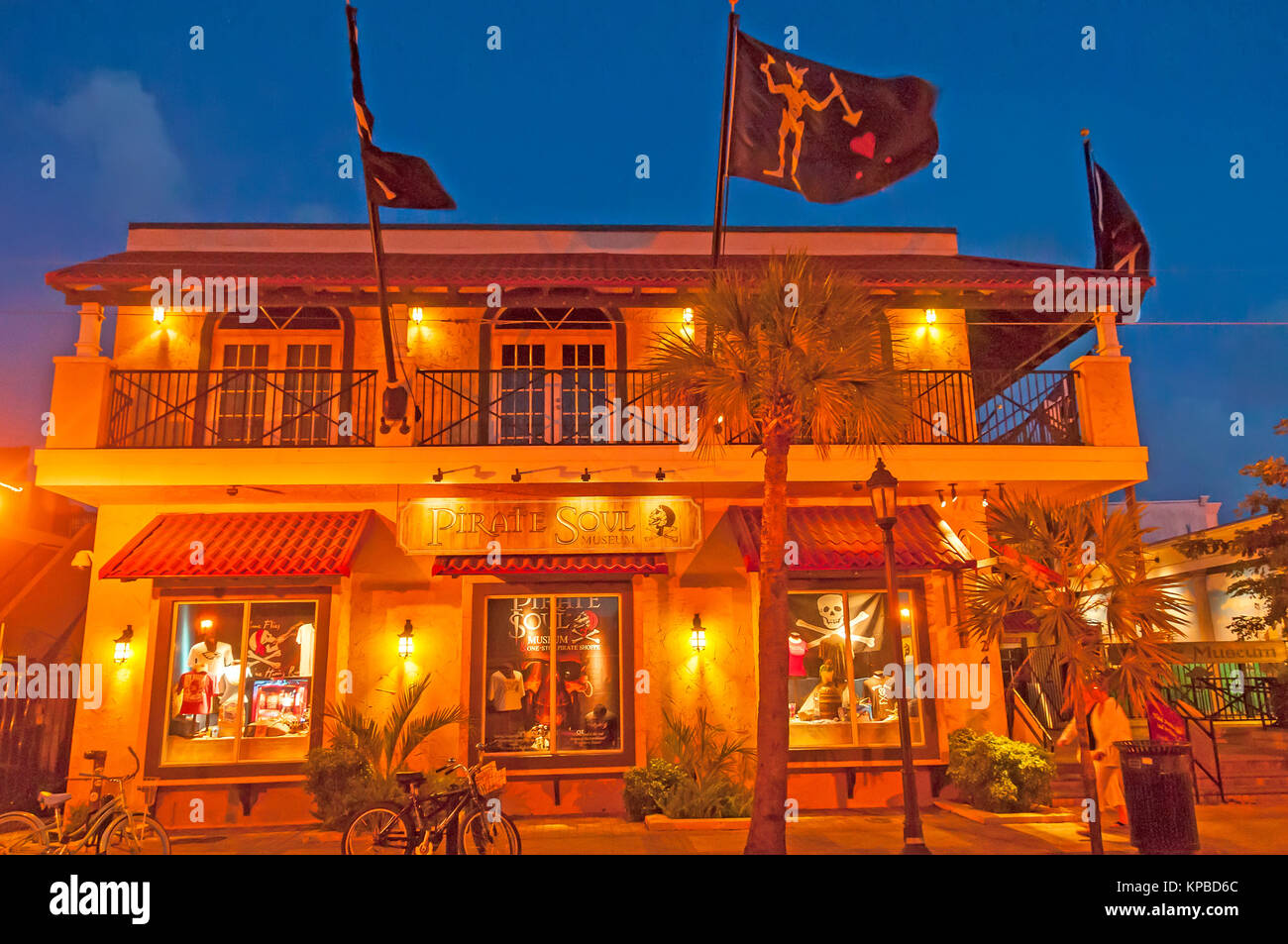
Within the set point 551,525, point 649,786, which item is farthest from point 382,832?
point 551,525

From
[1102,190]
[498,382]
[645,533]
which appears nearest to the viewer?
[645,533]

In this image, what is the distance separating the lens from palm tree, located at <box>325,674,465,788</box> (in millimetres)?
11539

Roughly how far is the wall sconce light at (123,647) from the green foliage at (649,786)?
7376mm

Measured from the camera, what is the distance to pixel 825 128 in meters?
11.7

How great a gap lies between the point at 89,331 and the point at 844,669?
40.2 feet

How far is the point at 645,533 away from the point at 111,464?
7553 mm

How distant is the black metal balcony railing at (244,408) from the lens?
1345 centimetres

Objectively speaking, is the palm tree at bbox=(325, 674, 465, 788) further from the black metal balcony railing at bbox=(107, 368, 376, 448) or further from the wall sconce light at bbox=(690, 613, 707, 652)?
the black metal balcony railing at bbox=(107, 368, 376, 448)

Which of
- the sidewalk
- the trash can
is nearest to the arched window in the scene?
the sidewalk

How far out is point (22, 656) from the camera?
13430 millimetres

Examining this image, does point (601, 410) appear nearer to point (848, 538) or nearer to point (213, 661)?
point (848, 538)

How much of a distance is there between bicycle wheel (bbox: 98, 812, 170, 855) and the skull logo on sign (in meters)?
8.97
